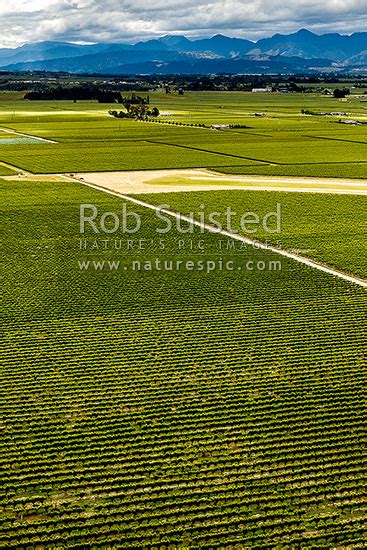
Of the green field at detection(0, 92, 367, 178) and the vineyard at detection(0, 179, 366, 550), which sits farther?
the green field at detection(0, 92, 367, 178)

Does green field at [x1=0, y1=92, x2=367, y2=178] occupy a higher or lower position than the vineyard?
higher

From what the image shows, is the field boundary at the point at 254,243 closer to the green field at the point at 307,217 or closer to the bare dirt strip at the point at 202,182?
the green field at the point at 307,217

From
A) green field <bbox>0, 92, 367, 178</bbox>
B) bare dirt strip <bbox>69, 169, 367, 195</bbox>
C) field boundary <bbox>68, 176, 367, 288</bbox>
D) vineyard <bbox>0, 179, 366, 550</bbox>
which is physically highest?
green field <bbox>0, 92, 367, 178</bbox>

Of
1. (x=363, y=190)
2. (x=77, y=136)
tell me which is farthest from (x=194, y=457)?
(x=77, y=136)

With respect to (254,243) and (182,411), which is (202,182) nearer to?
(254,243)

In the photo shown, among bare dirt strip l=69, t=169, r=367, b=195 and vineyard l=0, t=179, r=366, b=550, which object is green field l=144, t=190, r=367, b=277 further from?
vineyard l=0, t=179, r=366, b=550

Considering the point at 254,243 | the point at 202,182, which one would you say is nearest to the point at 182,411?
the point at 254,243

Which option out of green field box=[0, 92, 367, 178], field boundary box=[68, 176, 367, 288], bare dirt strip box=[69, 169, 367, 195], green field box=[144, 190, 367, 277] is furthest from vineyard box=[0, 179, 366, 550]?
green field box=[0, 92, 367, 178]
